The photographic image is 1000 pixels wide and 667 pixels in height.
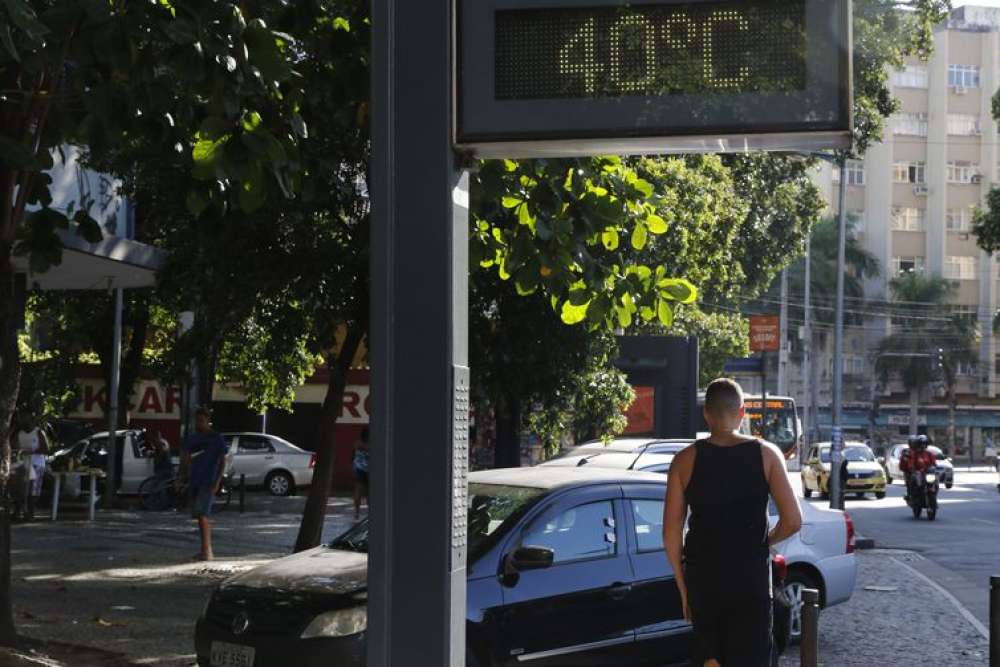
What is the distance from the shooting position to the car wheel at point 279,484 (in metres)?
32.2

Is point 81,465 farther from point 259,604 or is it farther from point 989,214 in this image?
point 989,214

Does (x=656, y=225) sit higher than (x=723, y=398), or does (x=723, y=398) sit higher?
(x=656, y=225)

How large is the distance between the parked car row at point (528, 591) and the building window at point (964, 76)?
77.5m

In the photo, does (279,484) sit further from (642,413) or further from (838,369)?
(838,369)

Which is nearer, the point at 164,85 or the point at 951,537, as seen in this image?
the point at 164,85

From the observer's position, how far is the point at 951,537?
24.5 metres

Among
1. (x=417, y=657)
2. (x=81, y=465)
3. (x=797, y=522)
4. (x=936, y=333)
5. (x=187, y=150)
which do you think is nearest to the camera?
(x=417, y=657)

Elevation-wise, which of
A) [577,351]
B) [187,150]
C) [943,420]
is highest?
[187,150]

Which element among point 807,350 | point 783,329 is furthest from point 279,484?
point 783,329

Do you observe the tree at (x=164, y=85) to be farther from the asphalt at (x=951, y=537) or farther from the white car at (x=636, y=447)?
the white car at (x=636, y=447)

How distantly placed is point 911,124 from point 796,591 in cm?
7430

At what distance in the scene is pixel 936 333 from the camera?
77.3 meters

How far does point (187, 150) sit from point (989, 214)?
32.4m

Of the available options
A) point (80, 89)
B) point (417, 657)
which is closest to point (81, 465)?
point (80, 89)
